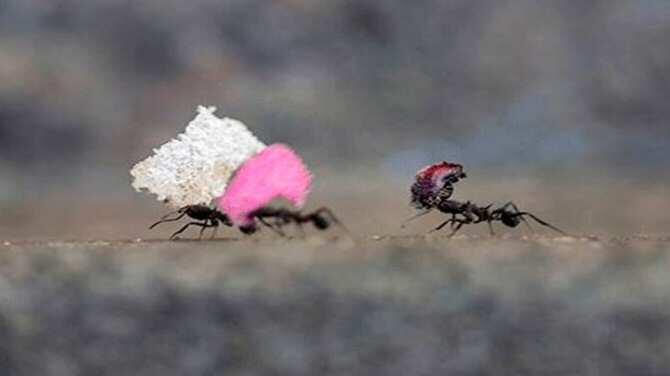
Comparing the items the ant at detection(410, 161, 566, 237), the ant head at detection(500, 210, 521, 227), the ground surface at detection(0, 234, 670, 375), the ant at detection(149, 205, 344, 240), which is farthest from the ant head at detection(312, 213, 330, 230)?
the ground surface at detection(0, 234, 670, 375)

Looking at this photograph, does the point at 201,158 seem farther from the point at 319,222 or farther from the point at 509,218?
the point at 509,218

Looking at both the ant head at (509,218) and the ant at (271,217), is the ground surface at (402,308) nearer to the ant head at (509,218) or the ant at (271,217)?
the ant at (271,217)

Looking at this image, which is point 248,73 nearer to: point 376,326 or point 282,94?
point 282,94

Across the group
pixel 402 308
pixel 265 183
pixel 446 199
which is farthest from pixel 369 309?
pixel 446 199

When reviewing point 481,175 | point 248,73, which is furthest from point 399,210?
point 248,73

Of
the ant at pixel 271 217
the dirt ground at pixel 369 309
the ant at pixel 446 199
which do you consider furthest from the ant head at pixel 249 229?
the dirt ground at pixel 369 309

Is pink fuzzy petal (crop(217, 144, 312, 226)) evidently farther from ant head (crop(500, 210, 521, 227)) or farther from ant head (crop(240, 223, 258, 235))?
ant head (crop(500, 210, 521, 227))

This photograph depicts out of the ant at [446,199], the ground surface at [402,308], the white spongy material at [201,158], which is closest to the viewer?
the ground surface at [402,308]

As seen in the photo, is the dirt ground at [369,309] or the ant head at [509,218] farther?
the ant head at [509,218]
